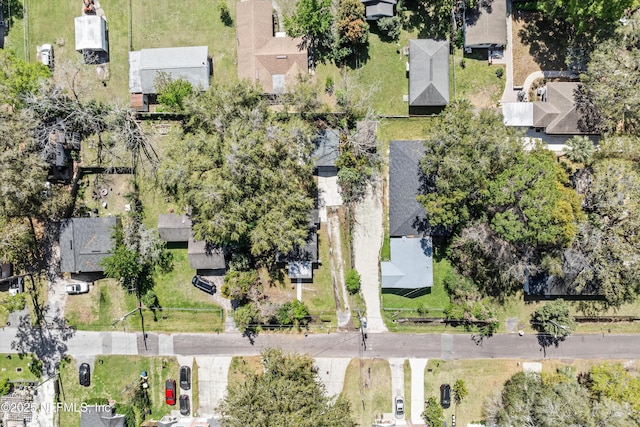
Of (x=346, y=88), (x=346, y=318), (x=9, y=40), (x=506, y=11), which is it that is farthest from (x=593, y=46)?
(x=9, y=40)

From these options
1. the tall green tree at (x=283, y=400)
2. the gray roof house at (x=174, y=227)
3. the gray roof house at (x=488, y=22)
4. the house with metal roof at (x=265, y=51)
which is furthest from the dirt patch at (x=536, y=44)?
the gray roof house at (x=174, y=227)

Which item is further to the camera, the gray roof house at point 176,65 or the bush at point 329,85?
the bush at point 329,85

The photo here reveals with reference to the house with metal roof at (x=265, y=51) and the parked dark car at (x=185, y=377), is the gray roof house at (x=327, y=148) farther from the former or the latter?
the parked dark car at (x=185, y=377)

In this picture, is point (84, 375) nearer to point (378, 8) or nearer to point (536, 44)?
point (378, 8)

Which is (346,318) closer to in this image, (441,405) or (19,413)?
(441,405)

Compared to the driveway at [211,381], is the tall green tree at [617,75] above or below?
above

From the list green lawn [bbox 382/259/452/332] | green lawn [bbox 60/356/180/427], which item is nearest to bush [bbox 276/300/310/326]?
green lawn [bbox 382/259/452/332]

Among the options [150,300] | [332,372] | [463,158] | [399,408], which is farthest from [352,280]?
[150,300]
